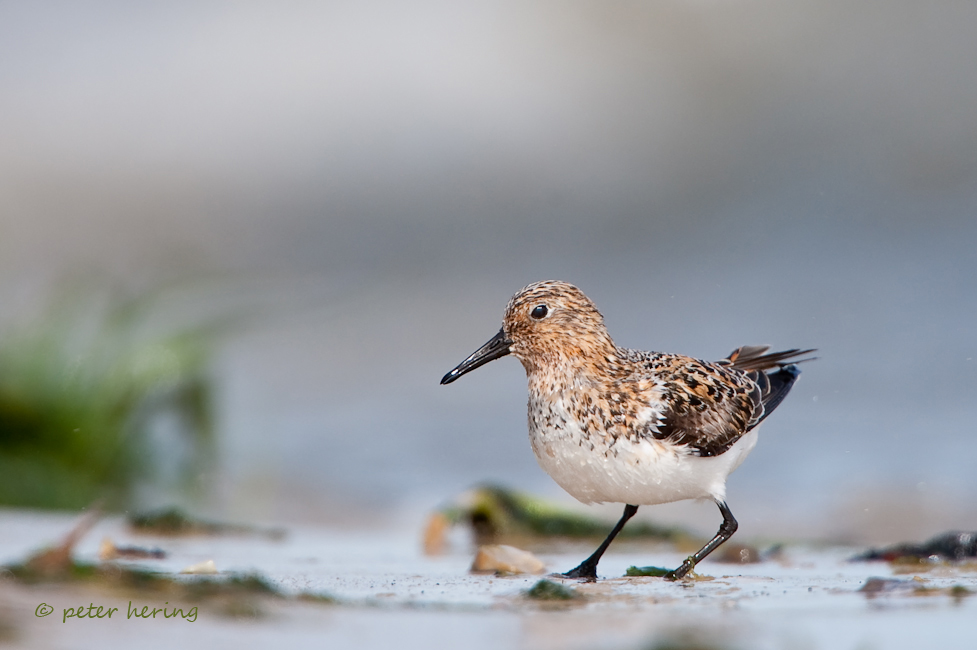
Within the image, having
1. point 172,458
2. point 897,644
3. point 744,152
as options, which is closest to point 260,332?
point 172,458

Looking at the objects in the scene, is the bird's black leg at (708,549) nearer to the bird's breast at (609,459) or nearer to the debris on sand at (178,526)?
the bird's breast at (609,459)

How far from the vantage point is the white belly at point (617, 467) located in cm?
363

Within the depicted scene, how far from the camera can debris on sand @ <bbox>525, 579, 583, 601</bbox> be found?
3.15m

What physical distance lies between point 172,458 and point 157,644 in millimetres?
3400

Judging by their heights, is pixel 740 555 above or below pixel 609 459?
below

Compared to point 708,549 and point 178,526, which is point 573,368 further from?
point 178,526

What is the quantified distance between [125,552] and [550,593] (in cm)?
185

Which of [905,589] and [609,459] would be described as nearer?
[905,589]

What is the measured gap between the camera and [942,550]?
4.02 meters

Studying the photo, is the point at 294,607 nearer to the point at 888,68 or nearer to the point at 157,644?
the point at 157,644

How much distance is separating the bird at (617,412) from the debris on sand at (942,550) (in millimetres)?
688

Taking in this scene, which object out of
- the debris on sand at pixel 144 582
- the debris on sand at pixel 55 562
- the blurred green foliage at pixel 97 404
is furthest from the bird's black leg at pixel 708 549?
the blurred green foliage at pixel 97 404

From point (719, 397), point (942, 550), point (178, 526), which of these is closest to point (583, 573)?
point (719, 397)

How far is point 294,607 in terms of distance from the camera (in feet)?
9.50
